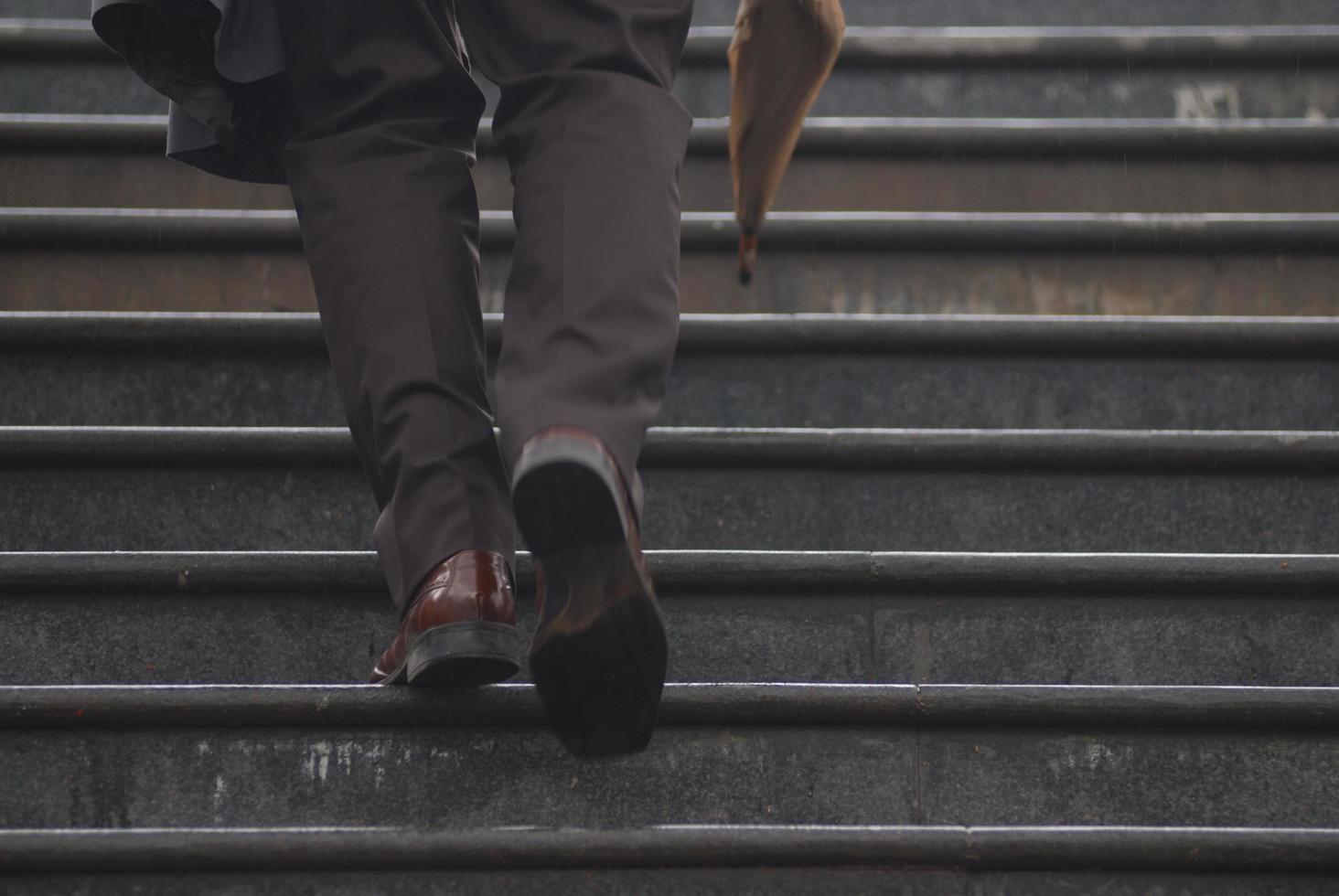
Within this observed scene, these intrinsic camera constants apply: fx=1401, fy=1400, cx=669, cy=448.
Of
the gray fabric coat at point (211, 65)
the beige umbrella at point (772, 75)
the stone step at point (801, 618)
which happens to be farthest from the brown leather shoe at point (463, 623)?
the beige umbrella at point (772, 75)

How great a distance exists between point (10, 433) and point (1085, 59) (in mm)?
2182

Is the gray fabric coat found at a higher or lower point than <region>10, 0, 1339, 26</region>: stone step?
higher

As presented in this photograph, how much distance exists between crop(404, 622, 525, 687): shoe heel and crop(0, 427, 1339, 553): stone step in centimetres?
58

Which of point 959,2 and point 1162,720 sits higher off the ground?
point 959,2

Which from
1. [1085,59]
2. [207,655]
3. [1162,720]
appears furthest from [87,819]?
[1085,59]

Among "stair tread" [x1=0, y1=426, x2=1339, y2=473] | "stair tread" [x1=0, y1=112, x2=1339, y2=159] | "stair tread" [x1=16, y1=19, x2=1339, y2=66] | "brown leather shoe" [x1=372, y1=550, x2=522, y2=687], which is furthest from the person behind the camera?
"stair tread" [x1=16, y1=19, x2=1339, y2=66]

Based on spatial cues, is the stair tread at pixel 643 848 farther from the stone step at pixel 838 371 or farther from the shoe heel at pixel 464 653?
the stone step at pixel 838 371

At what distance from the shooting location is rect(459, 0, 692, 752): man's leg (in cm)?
123

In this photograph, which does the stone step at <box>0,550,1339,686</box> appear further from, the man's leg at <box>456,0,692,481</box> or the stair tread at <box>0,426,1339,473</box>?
the man's leg at <box>456,0,692,481</box>

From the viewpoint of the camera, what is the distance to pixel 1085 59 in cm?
293

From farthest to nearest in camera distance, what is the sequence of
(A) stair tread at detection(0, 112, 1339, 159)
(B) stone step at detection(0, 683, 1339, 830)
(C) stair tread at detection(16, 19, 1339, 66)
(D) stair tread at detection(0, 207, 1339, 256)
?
1. (C) stair tread at detection(16, 19, 1339, 66)
2. (A) stair tread at detection(0, 112, 1339, 159)
3. (D) stair tread at detection(0, 207, 1339, 256)
4. (B) stone step at detection(0, 683, 1339, 830)

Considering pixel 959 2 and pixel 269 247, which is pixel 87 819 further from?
pixel 959 2

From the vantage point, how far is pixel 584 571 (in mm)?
1233

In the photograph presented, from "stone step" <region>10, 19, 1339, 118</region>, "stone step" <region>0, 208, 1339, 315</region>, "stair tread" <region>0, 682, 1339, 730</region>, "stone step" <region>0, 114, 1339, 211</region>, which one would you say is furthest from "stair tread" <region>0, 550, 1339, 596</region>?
"stone step" <region>10, 19, 1339, 118</region>
